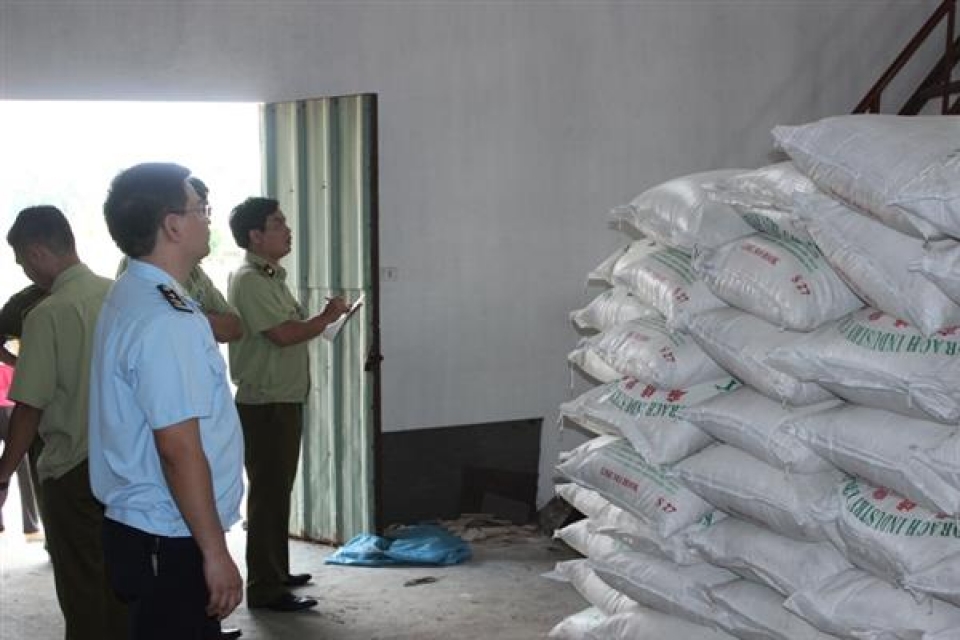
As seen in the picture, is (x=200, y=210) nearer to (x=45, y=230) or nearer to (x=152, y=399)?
(x=152, y=399)

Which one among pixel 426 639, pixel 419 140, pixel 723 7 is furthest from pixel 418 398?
pixel 723 7

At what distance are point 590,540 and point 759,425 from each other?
844 mm

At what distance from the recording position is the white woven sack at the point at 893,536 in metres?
2.44

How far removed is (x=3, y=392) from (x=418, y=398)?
1.94 metres

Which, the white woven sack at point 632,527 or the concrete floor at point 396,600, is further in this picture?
the concrete floor at point 396,600

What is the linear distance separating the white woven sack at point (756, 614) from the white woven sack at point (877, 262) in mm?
754

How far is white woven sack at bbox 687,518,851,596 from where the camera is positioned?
2723 mm

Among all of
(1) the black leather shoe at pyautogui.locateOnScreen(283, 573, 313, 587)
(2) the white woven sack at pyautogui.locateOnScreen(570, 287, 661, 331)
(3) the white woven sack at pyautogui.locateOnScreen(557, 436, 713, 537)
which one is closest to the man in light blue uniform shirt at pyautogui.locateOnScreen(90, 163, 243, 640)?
(3) the white woven sack at pyautogui.locateOnScreen(557, 436, 713, 537)

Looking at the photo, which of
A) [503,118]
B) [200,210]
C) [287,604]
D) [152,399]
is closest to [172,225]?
[200,210]

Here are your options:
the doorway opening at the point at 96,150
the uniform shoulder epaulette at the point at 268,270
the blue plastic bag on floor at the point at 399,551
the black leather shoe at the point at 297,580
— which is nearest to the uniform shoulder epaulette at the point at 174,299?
the uniform shoulder epaulette at the point at 268,270

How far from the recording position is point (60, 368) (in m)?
3.27

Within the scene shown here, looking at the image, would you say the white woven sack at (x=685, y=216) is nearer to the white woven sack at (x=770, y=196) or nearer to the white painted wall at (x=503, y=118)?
the white woven sack at (x=770, y=196)

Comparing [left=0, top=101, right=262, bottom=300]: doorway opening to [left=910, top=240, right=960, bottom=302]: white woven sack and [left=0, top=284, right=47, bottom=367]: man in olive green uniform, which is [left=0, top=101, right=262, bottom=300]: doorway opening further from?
[left=910, top=240, right=960, bottom=302]: white woven sack

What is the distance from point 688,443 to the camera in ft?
10.2
